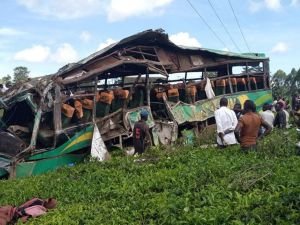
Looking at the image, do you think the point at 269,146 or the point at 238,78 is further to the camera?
the point at 238,78

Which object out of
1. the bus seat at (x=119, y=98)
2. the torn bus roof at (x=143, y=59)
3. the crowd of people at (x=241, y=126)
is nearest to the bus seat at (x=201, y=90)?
the torn bus roof at (x=143, y=59)

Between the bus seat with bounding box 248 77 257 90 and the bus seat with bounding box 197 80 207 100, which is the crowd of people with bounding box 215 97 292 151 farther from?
the bus seat with bounding box 248 77 257 90

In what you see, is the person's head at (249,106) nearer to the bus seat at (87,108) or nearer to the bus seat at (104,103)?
the bus seat at (87,108)

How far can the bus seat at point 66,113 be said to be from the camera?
1195 cm

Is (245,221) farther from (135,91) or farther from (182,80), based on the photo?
(182,80)

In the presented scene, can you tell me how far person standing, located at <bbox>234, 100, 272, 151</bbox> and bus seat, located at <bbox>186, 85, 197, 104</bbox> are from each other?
23.8ft

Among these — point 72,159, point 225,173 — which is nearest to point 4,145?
point 72,159

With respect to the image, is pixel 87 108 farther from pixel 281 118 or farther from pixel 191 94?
pixel 281 118

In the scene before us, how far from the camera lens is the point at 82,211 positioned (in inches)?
253

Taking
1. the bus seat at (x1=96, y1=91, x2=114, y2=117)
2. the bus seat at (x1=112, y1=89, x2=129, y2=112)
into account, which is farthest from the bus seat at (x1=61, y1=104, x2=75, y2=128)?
the bus seat at (x1=112, y1=89, x2=129, y2=112)

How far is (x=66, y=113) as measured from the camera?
12000mm

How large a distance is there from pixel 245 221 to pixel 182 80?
487 inches

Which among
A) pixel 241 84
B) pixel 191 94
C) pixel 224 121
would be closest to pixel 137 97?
pixel 191 94

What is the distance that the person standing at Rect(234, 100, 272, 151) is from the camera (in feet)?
28.3
